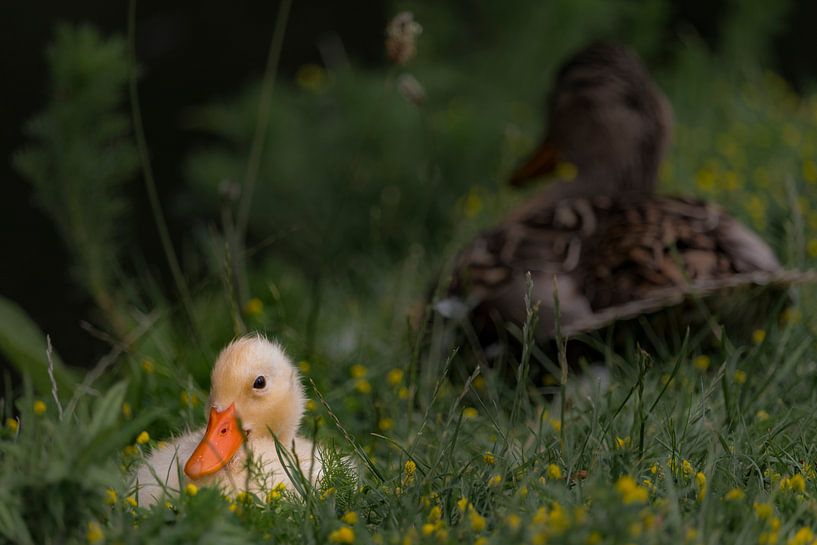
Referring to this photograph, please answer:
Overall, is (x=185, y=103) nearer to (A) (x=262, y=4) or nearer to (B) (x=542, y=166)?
(A) (x=262, y=4)

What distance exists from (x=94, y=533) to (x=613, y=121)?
3.07 meters

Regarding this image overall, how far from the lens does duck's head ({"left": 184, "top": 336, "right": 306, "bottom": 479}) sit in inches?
87.0

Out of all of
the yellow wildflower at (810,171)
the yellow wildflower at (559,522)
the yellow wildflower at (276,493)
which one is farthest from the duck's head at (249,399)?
the yellow wildflower at (810,171)

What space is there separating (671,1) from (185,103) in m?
3.29

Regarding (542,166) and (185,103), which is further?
(185,103)

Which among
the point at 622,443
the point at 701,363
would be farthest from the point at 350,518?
the point at 701,363

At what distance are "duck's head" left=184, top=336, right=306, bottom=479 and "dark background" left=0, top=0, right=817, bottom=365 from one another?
12.9ft

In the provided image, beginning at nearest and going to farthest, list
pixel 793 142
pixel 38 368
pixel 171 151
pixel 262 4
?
pixel 38 368 < pixel 793 142 < pixel 171 151 < pixel 262 4

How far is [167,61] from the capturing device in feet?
26.7

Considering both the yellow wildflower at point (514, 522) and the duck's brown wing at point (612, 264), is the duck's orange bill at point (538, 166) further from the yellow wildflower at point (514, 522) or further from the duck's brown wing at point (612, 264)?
the yellow wildflower at point (514, 522)

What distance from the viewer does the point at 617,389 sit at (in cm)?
281

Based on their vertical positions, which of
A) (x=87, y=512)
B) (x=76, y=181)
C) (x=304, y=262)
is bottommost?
(x=304, y=262)

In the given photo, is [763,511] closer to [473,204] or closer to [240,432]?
[240,432]

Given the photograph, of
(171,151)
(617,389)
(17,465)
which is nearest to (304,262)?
(171,151)
